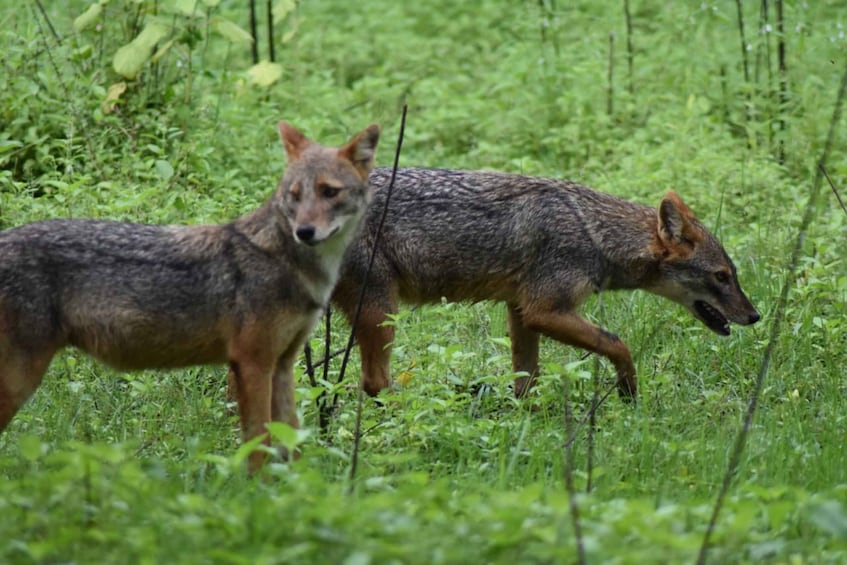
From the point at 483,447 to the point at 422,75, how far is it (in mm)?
8696

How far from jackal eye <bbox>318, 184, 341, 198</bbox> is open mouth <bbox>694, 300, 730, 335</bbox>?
11.0 feet

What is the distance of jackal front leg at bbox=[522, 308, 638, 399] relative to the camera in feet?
28.7

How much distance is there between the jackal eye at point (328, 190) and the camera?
22.3 ft

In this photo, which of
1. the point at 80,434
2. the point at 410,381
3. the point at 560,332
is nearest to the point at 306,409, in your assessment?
the point at 410,381

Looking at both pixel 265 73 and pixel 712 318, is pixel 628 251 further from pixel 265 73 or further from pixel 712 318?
pixel 265 73

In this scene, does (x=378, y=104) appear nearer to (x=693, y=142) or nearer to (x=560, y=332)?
(x=693, y=142)

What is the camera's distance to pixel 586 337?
8.80 metres

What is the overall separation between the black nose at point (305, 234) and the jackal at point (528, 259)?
6.47 ft

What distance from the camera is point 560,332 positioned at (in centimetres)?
887

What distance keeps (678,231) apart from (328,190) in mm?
3125

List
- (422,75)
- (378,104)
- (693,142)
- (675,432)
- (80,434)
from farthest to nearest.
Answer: (422,75) < (378,104) < (693,142) < (675,432) < (80,434)

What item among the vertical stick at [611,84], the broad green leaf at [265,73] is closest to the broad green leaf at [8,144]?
the broad green leaf at [265,73]

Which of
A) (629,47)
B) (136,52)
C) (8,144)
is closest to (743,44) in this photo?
(629,47)

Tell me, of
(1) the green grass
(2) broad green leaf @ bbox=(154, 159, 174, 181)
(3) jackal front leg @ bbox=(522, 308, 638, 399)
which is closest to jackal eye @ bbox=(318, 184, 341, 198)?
(1) the green grass
